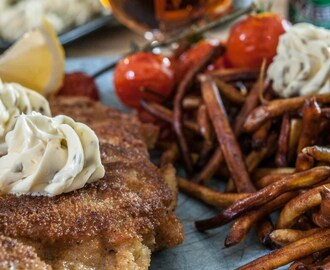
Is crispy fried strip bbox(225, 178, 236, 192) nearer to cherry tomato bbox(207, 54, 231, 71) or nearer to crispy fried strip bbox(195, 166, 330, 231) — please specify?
crispy fried strip bbox(195, 166, 330, 231)

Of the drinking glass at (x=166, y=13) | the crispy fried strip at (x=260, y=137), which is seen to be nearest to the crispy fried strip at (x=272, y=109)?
the crispy fried strip at (x=260, y=137)

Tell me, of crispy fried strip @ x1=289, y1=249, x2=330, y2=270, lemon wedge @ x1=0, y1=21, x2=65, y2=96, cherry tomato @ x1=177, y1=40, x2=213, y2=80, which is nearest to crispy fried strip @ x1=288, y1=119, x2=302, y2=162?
crispy fried strip @ x1=289, y1=249, x2=330, y2=270

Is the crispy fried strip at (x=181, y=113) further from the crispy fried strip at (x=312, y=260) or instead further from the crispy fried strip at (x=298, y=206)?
the crispy fried strip at (x=312, y=260)

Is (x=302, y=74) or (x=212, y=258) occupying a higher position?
(x=302, y=74)

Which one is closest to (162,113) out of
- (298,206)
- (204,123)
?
(204,123)

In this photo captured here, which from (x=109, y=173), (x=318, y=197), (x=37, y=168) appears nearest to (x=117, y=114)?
(x=109, y=173)

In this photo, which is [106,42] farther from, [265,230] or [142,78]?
[265,230]

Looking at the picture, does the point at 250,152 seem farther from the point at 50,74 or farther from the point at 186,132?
the point at 50,74
